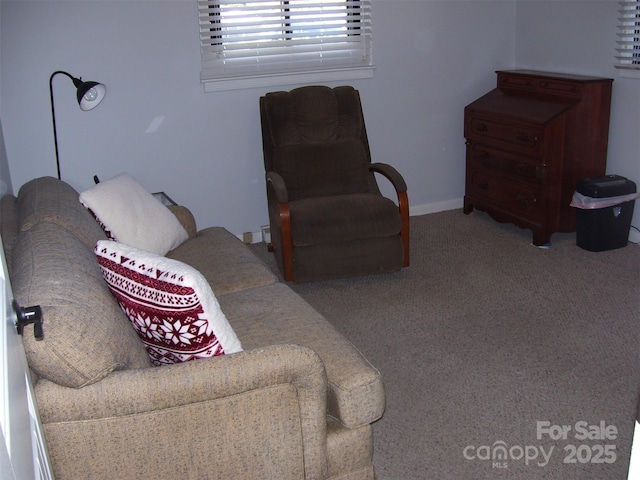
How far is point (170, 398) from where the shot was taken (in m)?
1.66

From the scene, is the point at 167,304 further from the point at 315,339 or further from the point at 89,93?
the point at 89,93

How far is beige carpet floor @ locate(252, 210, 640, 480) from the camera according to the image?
7.48 ft

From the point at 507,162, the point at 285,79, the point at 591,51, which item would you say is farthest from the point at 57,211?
the point at 591,51

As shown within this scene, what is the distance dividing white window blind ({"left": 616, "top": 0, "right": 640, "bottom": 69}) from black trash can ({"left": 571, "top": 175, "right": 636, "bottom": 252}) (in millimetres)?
700

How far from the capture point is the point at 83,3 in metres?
3.81

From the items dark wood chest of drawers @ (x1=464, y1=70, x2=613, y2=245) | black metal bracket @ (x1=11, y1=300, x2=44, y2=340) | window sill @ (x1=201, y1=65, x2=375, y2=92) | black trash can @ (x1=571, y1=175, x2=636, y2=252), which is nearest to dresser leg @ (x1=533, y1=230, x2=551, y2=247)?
dark wood chest of drawers @ (x1=464, y1=70, x2=613, y2=245)

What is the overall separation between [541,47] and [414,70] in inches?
35.3

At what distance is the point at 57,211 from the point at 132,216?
454 millimetres

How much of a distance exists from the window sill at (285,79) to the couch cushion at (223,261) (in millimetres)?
1217

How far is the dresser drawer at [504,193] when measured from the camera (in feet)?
13.8

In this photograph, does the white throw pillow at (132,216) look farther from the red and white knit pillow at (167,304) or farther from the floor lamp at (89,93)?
the red and white knit pillow at (167,304)

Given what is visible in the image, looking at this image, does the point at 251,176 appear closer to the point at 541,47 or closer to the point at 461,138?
the point at 461,138

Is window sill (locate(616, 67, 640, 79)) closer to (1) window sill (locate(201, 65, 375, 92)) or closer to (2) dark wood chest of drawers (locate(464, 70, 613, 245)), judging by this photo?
(2) dark wood chest of drawers (locate(464, 70, 613, 245))

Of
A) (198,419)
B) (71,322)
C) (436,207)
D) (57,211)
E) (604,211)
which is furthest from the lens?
(436,207)
